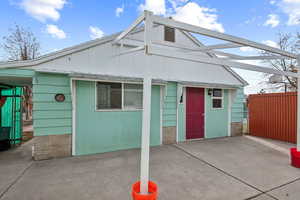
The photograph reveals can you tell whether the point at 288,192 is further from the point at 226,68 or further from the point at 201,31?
the point at 226,68

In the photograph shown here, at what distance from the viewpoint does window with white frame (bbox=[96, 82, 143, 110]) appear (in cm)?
404

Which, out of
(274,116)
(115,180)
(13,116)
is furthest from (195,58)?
(13,116)

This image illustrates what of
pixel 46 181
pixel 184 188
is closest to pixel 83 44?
pixel 46 181

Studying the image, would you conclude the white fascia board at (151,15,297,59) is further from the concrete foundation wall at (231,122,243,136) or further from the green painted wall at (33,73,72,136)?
the concrete foundation wall at (231,122,243,136)

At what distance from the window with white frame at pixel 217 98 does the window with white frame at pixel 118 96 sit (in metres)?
3.15

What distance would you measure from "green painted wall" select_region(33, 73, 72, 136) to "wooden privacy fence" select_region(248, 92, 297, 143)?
742 centimetres

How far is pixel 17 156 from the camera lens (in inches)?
146

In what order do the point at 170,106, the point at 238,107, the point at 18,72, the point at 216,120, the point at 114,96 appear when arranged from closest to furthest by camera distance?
the point at 18,72 → the point at 114,96 → the point at 170,106 → the point at 216,120 → the point at 238,107

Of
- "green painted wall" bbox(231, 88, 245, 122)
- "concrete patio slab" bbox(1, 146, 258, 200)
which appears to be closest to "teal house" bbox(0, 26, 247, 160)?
"green painted wall" bbox(231, 88, 245, 122)

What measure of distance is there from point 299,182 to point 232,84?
4069 millimetres

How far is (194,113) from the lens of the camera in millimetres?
5355

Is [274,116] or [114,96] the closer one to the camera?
[114,96]

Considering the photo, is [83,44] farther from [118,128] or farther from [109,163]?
[109,163]

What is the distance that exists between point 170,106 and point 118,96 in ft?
6.02
